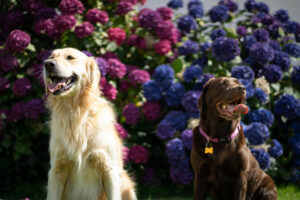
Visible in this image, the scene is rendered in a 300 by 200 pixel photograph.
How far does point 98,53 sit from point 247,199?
2.73m

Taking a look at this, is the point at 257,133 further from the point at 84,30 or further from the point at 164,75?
the point at 84,30

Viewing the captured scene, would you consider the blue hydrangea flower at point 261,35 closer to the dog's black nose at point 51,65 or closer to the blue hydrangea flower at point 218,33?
the blue hydrangea flower at point 218,33

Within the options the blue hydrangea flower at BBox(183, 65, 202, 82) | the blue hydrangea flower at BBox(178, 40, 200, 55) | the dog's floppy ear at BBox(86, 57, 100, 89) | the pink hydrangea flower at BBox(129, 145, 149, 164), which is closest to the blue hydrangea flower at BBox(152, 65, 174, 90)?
the blue hydrangea flower at BBox(183, 65, 202, 82)

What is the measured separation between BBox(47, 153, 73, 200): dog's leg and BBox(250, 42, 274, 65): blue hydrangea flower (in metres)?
2.74

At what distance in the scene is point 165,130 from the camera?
4.79 m

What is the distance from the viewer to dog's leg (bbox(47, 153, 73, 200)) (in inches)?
130

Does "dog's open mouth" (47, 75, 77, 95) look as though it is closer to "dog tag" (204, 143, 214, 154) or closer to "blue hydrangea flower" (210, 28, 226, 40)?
"dog tag" (204, 143, 214, 154)

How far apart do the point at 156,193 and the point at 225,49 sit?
196 cm

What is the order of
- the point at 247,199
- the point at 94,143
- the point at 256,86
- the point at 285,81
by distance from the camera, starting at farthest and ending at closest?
the point at 285,81 < the point at 256,86 < the point at 247,199 < the point at 94,143

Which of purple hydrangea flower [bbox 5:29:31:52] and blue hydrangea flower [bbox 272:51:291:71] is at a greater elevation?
blue hydrangea flower [bbox 272:51:291:71]

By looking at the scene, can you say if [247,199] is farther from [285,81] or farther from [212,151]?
[285,81]

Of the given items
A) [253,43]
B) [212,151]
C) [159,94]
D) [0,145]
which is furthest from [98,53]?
[212,151]

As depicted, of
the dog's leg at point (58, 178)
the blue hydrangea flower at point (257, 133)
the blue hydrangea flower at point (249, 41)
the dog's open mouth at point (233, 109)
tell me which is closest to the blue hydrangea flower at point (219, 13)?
the blue hydrangea flower at point (249, 41)

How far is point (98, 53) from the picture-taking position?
5203mm
